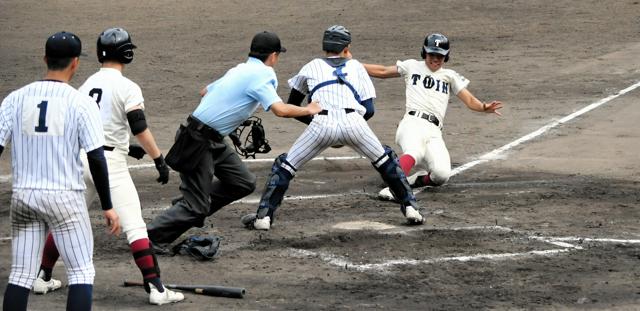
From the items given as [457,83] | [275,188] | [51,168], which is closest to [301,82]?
[275,188]

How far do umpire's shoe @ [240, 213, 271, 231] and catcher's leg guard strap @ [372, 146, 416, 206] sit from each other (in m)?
1.03

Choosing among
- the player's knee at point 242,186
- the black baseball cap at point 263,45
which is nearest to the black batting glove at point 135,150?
the player's knee at point 242,186

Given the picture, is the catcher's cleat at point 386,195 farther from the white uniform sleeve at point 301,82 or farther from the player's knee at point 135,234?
the player's knee at point 135,234

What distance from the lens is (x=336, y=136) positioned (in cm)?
1081

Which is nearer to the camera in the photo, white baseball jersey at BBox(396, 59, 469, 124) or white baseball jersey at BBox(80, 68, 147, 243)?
white baseball jersey at BBox(80, 68, 147, 243)

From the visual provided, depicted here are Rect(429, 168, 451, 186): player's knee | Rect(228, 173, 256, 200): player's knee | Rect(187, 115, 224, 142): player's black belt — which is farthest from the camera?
Rect(429, 168, 451, 186): player's knee

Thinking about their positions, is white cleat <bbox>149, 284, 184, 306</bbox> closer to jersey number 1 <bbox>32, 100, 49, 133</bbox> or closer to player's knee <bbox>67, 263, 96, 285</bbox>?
player's knee <bbox>67, 263, 96, 285</bbox>

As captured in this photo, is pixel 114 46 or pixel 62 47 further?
pixel 114 46

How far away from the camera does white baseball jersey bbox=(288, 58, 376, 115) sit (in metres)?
10.9

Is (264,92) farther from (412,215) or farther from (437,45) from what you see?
(437,45)

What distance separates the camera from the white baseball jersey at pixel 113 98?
877 centimetres

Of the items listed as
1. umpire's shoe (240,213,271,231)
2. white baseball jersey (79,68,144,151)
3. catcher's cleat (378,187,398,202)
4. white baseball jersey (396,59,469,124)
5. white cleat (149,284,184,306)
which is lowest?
catcher's cleat (378,187,398,202)

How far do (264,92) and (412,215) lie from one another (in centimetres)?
186

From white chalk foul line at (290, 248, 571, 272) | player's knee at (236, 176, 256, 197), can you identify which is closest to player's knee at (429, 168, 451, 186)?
white chalk foul line at (290, 248, 571, 272)
